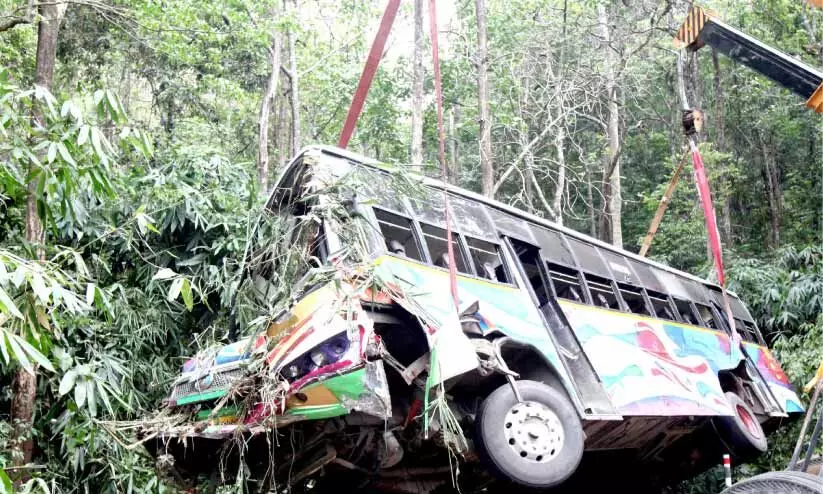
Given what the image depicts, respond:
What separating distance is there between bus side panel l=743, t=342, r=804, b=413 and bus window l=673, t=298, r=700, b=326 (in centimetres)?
118

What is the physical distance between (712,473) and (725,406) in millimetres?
3424

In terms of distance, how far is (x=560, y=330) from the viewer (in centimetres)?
649

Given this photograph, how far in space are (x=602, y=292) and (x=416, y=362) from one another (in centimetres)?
327

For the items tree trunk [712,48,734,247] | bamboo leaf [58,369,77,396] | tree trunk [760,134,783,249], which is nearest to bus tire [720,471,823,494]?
bamboo leaf [58,369,77,396]

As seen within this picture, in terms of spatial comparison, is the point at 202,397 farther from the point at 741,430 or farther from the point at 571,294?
the point at 741,430

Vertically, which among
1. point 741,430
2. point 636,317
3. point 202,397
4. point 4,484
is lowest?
point 4,484

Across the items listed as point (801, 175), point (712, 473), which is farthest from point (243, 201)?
point (801, 175)

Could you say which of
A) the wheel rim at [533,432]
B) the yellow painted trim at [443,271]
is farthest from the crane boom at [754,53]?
the wheel rim at [533,432]

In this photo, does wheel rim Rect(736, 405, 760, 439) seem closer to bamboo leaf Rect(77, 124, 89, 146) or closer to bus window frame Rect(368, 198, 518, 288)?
bus window frame Rect(368, 198, 518, 288)

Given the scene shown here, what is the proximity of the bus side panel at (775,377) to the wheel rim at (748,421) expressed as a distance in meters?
0.97

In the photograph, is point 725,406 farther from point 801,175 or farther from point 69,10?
point 801,175

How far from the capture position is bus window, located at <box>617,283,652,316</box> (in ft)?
26.3

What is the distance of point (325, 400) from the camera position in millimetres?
4516

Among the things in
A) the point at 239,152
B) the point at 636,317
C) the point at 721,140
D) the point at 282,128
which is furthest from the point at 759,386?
the point at 239,152
